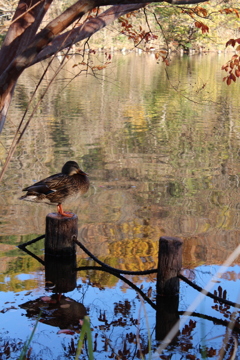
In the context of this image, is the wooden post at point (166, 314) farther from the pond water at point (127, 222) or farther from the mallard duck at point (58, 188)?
the mallard duck at point (58, 188)

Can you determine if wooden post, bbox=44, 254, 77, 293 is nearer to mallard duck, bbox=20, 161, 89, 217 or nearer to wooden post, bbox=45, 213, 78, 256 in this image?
wooden post, bbox=45, 213, 78, 256

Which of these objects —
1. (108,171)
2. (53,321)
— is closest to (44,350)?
(53,321)

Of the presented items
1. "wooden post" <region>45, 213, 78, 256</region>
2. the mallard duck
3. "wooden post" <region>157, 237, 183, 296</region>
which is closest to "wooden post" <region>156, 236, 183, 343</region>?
"wooden post" <region>157, 237, 183, 296</region>

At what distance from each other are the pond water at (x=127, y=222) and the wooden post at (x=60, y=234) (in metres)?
0.30

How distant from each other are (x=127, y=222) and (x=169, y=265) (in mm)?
2818

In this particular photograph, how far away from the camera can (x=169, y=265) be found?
4.80m

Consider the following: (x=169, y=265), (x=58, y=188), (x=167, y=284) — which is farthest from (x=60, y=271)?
(x=169, y=265)

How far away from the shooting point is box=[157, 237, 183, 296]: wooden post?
4.72m

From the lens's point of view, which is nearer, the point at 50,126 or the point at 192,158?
the point at 192,158

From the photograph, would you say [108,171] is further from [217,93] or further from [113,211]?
[217,93]

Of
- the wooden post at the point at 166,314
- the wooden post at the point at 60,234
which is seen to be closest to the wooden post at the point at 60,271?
the wooden post at the point at 60,234

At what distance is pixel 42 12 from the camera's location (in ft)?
13.6

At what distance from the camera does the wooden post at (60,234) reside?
218 inches

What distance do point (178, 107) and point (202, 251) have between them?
48.0ft
